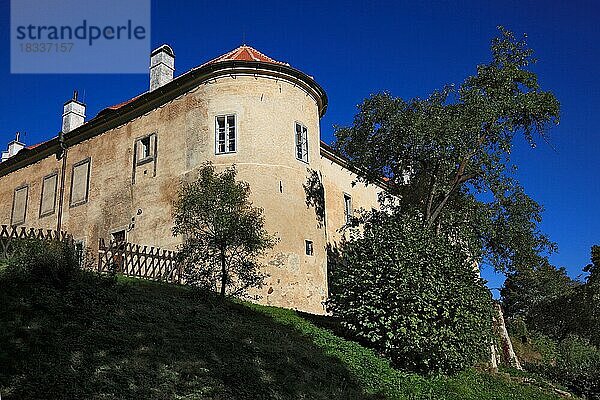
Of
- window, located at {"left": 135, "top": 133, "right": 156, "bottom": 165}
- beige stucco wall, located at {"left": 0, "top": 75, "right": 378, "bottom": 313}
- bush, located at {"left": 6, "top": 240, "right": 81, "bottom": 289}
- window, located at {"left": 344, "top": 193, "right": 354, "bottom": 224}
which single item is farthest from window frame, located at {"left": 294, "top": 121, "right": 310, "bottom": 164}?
bush, located at {"left": 6, "top": 240, "right": 81, "bottom": 289}

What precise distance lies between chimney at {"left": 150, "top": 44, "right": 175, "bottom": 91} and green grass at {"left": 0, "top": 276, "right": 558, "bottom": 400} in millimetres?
13041

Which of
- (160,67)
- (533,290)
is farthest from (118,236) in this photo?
(533,290)

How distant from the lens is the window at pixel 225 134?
23.7m

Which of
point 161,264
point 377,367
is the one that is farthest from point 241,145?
point 377,367

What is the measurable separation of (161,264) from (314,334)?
714 centimetres

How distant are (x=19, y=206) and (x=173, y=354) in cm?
2550

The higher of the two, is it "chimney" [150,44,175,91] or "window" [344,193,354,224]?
"chimney" [150,44,175,91]

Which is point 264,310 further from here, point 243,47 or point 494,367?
point 243,47

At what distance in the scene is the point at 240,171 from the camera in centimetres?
2303

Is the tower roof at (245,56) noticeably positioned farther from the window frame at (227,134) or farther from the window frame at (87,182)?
the window frame at (87,182)

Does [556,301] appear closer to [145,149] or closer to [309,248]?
[309,248]

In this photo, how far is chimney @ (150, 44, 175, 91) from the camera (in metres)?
27.7

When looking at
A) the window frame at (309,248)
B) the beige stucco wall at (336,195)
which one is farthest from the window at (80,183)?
the window frame at (309,248)

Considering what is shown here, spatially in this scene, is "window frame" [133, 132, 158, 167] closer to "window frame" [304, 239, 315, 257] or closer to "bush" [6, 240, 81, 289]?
"window frame" [304, 239, 315, 257]
